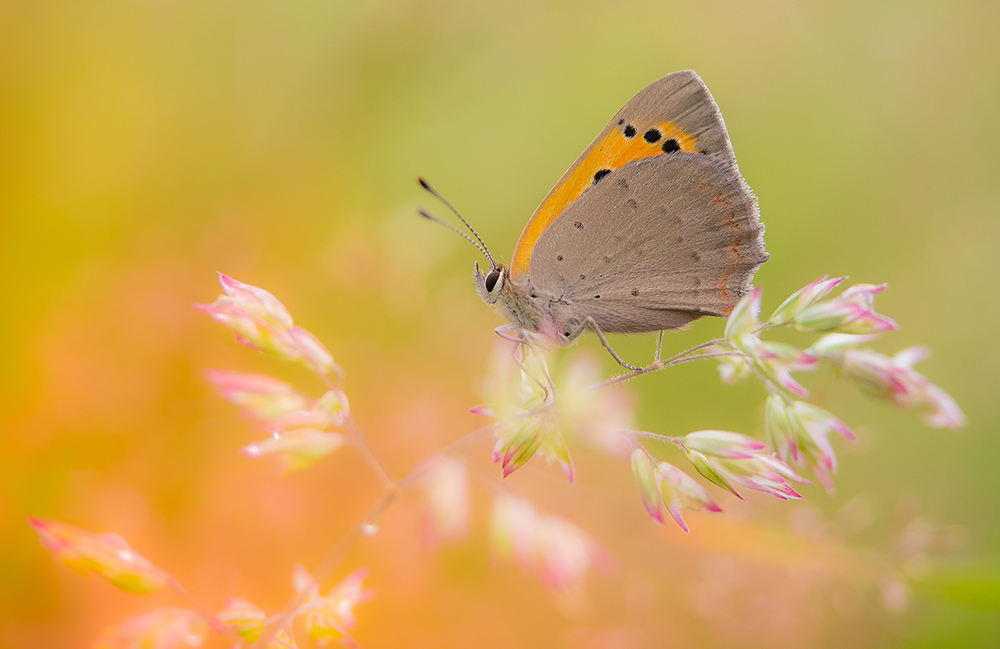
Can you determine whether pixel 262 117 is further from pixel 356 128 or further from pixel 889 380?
pixel 889 380

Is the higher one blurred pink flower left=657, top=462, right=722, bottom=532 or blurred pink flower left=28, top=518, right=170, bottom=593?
blurred pink flower left=28, top=518, right=170, bottom=593

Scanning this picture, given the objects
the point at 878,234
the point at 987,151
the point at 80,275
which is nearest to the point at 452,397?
the point at 80,275

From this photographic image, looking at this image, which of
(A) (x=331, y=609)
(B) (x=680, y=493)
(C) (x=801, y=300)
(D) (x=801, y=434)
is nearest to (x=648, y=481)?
(B) (x=680, y=493)

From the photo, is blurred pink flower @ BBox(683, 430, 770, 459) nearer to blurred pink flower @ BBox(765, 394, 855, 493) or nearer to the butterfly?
blurred pink flower @ BBox(765, 394, 855, 493)

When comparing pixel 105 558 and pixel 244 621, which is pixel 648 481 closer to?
pixel 244 621

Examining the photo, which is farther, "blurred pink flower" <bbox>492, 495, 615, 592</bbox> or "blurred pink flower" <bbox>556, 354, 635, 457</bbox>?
"blurred pink flower" <bbox>492, 495, 615, 592</bbox>

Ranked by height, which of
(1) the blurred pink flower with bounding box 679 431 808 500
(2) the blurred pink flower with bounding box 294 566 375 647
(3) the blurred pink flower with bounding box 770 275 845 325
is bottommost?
(1) the blurred pink flower with bounding box 679 431 808 500

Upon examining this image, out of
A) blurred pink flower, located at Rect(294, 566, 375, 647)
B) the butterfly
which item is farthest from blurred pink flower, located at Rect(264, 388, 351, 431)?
the butterfly
